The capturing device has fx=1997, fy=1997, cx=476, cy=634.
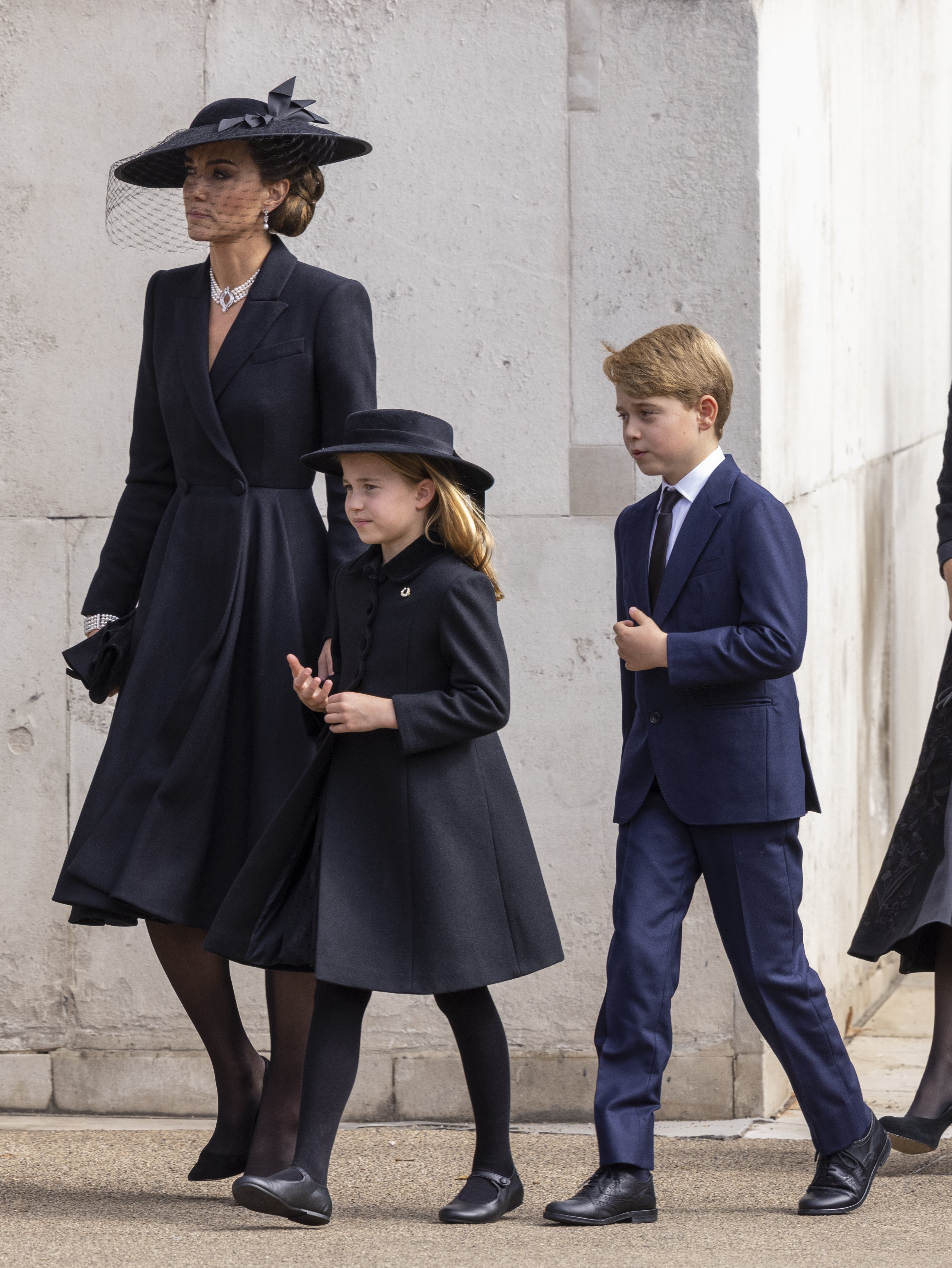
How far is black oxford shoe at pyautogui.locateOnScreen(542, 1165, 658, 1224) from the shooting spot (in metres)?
3.89

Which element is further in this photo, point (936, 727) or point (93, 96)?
point (93, 96)

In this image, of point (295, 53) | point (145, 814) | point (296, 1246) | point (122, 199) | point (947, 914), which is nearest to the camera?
point (296, 1246)

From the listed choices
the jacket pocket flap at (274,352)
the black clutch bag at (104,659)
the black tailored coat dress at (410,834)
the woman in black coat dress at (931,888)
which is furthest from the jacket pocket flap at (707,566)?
the black clutch bag at (104,659)

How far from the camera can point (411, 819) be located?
389 centimetres

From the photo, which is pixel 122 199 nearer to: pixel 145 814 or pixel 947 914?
pixel 145 814

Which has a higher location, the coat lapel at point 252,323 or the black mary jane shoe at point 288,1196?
the coat lapel at point 252,323

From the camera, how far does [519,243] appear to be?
508cm

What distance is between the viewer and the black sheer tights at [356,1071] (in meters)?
3.81

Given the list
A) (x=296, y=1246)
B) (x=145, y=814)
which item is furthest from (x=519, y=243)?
(x=296, y=1246)

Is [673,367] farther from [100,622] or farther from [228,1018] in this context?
[228,1018]

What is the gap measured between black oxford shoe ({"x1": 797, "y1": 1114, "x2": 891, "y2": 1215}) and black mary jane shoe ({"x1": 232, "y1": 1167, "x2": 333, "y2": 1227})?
99 cm

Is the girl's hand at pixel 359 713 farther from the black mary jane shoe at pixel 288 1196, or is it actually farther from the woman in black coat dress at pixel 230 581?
the black mary jane shoe at pixel 288 1196

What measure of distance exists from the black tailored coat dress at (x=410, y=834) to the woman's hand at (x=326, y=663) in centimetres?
4

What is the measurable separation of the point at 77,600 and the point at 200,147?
1.45m
